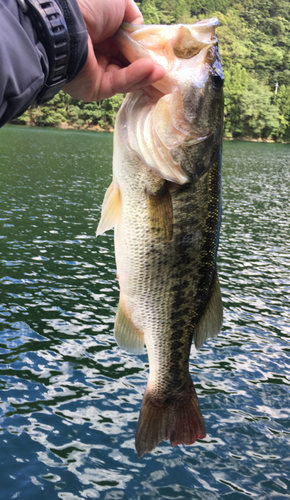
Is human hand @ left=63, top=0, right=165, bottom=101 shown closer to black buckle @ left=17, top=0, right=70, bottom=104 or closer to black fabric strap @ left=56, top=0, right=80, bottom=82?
black fabric strap @ left=56, top=0, right=80, bottom=82

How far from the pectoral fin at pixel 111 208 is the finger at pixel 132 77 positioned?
0.54 meters

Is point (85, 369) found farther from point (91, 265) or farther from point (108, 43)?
point (108, 43)

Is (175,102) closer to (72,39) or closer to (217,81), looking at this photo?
(217,81)

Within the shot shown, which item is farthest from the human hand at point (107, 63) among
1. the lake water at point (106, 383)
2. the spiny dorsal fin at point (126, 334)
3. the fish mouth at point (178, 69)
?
the lake water at point (106, 383)

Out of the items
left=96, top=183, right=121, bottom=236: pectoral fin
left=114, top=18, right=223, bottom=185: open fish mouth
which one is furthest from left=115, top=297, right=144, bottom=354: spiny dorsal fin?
left=114, top=18, right=223, bottom=185: open fish mouth

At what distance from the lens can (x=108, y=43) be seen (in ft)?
7.40

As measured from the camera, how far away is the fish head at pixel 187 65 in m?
2.10

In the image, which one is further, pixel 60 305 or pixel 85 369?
pixel 60 305

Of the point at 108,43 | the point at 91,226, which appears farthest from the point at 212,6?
the point at 108,43

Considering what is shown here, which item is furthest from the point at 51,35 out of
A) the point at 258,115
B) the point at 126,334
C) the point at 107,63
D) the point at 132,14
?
the point at 258,115

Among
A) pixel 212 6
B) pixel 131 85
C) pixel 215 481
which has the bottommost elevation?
pixel 215 481

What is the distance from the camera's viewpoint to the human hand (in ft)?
6.34

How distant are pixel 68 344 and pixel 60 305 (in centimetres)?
152

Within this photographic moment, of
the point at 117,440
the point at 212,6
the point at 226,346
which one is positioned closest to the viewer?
the point at 117,440
